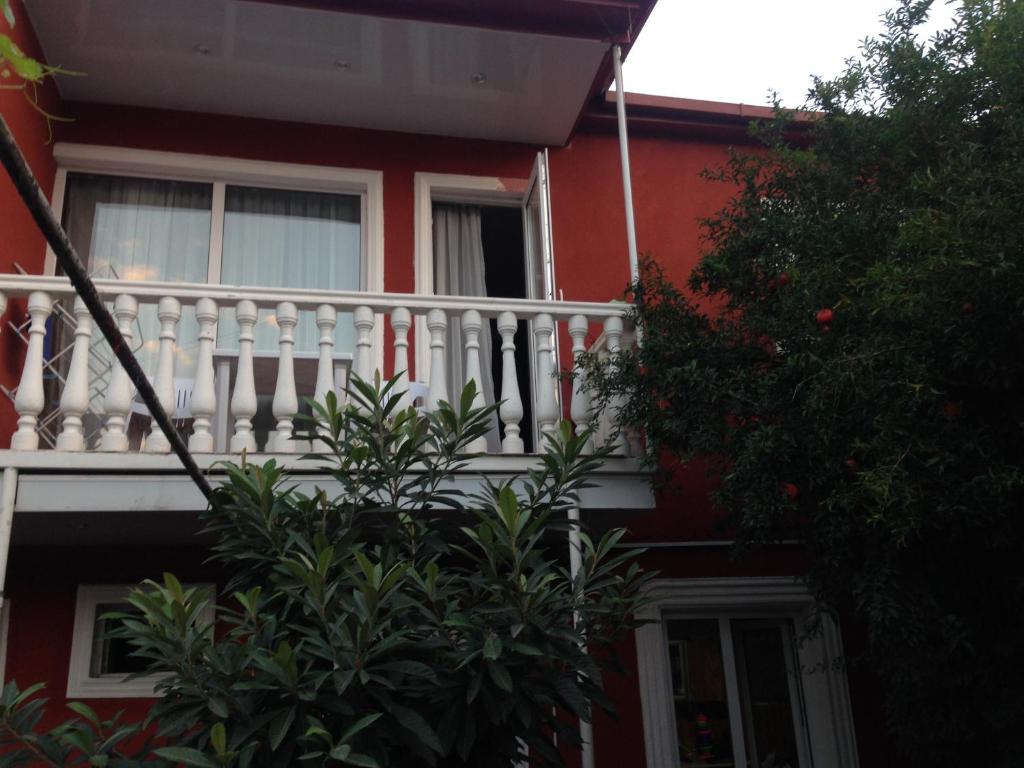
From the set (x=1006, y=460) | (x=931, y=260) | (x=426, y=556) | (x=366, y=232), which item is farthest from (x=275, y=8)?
(x=1006, y=460)

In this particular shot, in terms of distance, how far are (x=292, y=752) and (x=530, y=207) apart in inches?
168

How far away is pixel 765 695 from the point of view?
604 cm

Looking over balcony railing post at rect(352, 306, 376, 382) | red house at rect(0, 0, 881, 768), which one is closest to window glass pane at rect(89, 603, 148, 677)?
red house at rect(0, 0, 881, 768)

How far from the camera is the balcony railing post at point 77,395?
4621 mm

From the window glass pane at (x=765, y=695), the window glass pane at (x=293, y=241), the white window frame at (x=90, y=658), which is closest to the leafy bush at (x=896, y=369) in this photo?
the window glass pane at (x=765, y=695)

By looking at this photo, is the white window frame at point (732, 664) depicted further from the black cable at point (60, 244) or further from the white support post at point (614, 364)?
the black cable at point (60, 244)

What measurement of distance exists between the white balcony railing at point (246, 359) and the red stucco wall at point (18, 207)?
0.89ft

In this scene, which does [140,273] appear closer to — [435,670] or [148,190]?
[148,190]

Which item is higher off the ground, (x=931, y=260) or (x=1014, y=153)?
(x=1014, y=153)

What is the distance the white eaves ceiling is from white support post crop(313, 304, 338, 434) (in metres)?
2.01

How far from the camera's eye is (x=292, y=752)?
3041 mm

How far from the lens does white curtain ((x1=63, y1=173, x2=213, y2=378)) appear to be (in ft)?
21.3

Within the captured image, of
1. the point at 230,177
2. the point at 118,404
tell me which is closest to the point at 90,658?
the point at 118,404

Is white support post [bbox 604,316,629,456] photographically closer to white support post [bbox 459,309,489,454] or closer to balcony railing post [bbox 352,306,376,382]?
white support post [bbox 459,309,489,454]
